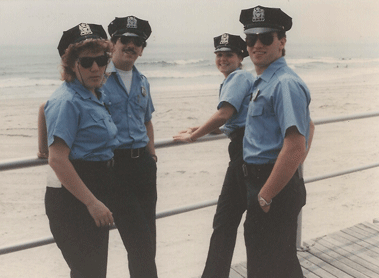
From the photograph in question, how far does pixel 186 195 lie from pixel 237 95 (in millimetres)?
5006

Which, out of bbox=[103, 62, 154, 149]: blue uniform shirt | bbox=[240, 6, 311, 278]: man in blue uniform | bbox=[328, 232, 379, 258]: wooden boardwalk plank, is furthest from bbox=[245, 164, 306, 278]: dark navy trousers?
bbox=[328, 232, 379, 258]: wooden boardwalk plank

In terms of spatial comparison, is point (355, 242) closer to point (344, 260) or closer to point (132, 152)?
point (344, 260)

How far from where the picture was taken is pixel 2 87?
22.6m

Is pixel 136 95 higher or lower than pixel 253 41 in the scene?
lower

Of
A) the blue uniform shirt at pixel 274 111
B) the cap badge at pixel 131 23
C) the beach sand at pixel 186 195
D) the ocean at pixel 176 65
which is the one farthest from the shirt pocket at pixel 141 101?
the ocean at pixel 176 65

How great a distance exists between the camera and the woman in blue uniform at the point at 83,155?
1744mm

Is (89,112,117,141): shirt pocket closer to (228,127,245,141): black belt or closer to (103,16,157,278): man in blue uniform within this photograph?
(103,16,157,278): man in blue uniform

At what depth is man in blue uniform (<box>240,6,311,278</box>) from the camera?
71.4 inches

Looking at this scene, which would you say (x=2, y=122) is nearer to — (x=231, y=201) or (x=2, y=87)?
(x=2, y=87)

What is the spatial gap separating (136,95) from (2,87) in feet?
73.1

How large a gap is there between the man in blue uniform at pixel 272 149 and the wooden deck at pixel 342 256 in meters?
0.84

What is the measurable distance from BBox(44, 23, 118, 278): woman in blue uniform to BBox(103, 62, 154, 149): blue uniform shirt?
1.05ft

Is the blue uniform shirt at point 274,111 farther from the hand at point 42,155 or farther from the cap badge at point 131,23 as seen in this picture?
the hand at point 42,155

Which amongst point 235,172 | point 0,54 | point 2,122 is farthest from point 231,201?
point 0,54
